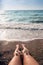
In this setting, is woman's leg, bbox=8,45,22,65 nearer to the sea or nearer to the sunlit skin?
the sunlit skin

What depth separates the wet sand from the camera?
0.90 m

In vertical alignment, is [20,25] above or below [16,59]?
above

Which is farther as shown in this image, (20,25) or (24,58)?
(20,25)

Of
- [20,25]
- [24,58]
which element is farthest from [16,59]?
[20,25]

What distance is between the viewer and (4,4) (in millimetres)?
1036

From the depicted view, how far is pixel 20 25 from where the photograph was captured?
1.04 meters

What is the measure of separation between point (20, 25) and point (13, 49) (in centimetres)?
20

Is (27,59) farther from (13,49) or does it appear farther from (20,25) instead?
(20,25)

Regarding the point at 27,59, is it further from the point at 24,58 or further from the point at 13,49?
the point at 13,49

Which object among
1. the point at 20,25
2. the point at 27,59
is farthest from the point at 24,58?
the point at 20,25

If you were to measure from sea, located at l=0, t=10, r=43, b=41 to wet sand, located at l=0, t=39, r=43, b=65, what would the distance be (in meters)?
0.04

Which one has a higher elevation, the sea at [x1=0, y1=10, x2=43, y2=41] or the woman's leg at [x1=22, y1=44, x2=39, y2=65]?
the sea at [x1=0, y1=10, x2=43, y2=41]

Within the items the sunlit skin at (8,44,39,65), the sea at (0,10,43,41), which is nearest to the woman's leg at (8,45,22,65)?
the sunlit skin at (8,44,39,65)

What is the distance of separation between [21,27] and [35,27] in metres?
0.11
